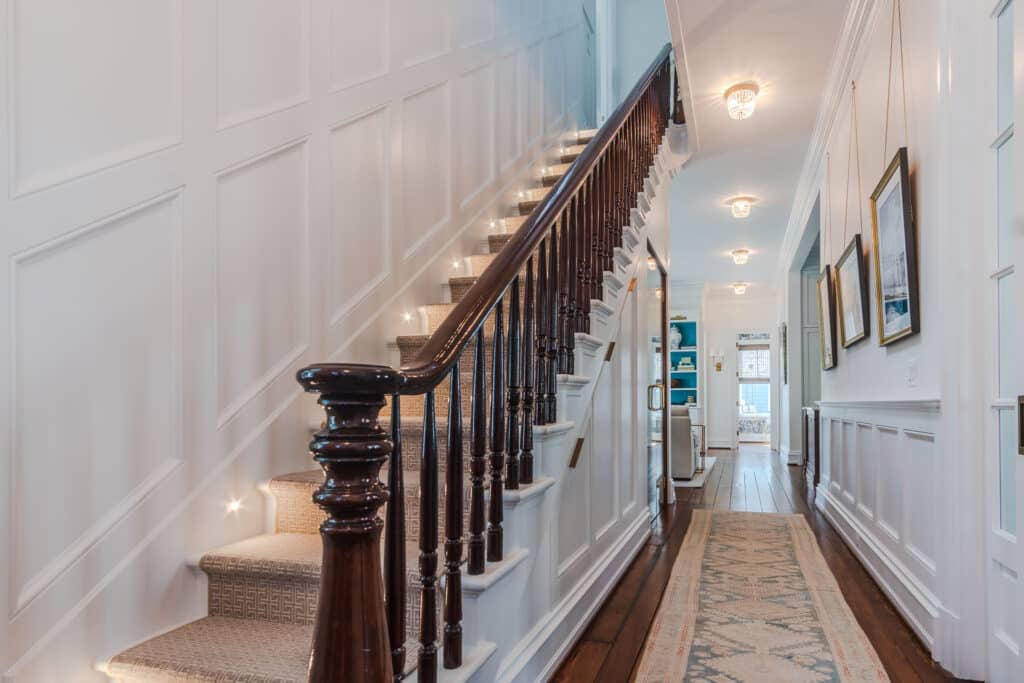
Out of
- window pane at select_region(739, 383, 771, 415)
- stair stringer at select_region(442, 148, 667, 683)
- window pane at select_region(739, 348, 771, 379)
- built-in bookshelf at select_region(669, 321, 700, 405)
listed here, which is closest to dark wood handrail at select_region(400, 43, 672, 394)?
stair stringer at select_region(442, 148, 667, 683)

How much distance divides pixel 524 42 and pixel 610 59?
2.85 m

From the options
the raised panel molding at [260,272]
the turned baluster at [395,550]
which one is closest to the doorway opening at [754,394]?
the raised panel molding at [260,272]

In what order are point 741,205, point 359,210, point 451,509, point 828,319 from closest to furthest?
point 451,509, point 359,210, point 828,319, point 741,205

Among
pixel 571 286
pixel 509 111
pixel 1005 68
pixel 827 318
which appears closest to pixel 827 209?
pixel 827 318

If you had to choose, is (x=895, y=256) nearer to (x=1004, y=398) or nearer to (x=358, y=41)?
(x=1004, y=398)

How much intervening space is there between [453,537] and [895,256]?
2.31 metres

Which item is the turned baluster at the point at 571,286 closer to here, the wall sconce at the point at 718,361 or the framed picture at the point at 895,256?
the framed picture at the point at 895,256

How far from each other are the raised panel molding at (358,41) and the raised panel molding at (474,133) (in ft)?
2.17

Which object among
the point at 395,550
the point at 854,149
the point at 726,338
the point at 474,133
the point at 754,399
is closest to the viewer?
the point at 395,550

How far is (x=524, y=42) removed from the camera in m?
4.32

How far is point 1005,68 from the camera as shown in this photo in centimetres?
197

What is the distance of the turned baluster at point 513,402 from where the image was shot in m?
1.82

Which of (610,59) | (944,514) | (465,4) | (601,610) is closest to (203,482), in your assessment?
(601,610)

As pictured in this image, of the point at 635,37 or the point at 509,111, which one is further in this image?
the point at 635,37
